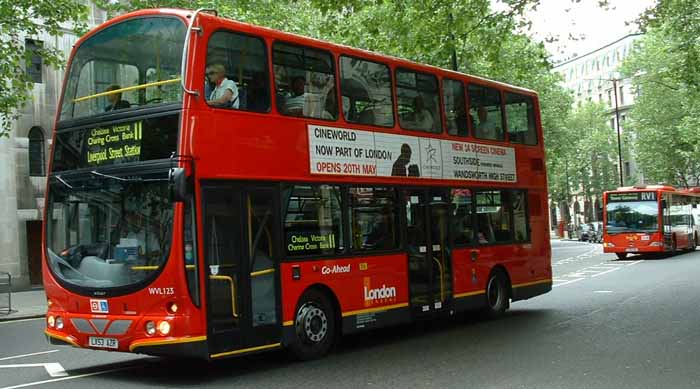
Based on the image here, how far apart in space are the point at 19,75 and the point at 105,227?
1260cm

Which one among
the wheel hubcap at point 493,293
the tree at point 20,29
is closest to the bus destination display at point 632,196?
the wheel hubcap at point 493,293

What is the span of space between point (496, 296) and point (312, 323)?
536cm

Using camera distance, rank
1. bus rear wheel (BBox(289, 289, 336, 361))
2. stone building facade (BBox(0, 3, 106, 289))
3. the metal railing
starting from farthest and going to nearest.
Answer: stone building facade (BBox(0, 3, 106, 289))
the metal railing
bus rear wheel (BBox(289, 289, 336, 361))

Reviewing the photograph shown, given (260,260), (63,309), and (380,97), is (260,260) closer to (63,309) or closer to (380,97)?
(63,309)

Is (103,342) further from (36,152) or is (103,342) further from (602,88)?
(602,88)

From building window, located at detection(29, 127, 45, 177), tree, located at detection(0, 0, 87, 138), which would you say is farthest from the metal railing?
building window, located at detection(29, 127, 45, 177)

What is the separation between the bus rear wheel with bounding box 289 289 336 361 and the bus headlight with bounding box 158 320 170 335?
6.22 feet

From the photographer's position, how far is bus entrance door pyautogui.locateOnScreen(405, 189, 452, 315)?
12414 millimetres

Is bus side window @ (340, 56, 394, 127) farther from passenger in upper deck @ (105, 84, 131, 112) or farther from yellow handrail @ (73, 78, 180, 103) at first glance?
passenger in upper deck @ (105, 84, 131, 112)

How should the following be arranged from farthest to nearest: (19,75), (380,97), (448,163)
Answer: (19,75)
(448,163)
(380,97)

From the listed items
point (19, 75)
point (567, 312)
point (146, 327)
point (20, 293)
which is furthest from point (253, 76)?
point (20, 293)

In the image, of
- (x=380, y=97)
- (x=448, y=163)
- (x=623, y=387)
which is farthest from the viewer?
(x=448, y=163)

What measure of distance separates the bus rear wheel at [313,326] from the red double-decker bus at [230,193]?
2cm

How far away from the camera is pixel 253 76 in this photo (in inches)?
387
